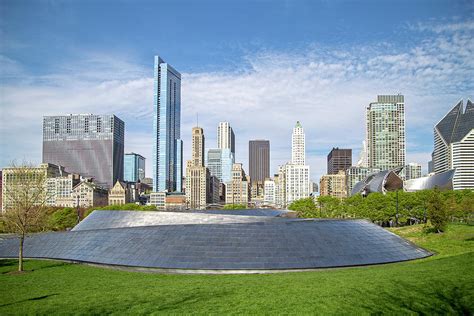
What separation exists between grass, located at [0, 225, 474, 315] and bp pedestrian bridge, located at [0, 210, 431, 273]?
6.77 feet

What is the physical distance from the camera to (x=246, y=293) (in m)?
16.7

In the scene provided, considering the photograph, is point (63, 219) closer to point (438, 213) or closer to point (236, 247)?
point (236, 247)

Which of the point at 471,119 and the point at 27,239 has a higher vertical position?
the point at 471,119

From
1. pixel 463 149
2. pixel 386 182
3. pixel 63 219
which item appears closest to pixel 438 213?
pixel 63 219

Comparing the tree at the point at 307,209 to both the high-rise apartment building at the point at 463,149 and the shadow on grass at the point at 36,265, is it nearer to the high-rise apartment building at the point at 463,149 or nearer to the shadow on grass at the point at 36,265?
the shadow on grass at the point at 36,265

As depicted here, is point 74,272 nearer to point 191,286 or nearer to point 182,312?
point 191,286

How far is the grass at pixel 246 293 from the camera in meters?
14.2

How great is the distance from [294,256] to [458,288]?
456 inches

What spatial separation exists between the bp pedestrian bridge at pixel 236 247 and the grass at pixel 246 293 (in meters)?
2.06

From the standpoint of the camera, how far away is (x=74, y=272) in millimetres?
25156

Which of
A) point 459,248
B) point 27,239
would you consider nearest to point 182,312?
point 27,239

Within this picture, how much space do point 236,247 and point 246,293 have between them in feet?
33.3

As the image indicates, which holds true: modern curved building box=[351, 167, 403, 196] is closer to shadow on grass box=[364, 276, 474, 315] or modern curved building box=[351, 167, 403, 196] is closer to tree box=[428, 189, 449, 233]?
tree box=[428, 189, 449, 233]

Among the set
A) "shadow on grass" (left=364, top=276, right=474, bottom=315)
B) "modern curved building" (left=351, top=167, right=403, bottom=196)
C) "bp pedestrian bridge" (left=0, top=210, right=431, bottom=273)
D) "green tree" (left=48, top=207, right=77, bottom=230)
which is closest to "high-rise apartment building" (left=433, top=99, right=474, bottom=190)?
"modern curved building" (left=351, top=167, right=403, bottom=196)
